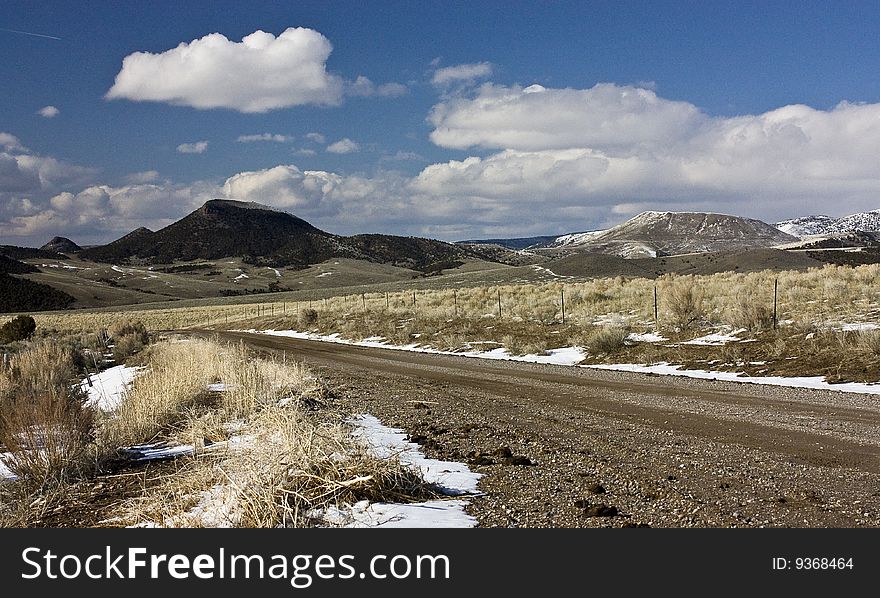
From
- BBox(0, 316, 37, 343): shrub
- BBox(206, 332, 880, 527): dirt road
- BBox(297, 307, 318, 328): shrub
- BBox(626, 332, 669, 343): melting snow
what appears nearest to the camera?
BBox(206, 332, 880, 527): dirt road

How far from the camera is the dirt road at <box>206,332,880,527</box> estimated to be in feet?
20.1

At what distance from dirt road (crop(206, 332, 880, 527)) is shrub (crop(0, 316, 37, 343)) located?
98.9 feet

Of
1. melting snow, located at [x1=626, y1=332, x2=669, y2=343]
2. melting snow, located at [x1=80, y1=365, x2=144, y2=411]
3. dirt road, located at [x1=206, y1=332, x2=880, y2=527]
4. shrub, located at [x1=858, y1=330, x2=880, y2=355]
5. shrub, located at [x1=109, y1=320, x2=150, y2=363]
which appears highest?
shrub, located at [x1=858, y1=330, x2=880, y2=355]

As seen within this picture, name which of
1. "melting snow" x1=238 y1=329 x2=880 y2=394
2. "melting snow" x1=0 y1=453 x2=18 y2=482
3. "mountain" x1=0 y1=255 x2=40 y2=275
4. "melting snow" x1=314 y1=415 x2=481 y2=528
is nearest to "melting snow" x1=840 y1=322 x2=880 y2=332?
"melting snow" x1=238 y1=329 x2=880 y2=394

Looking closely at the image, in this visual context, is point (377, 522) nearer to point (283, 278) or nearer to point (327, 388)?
point (327, 388)

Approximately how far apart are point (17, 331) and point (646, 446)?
40468 millimetres

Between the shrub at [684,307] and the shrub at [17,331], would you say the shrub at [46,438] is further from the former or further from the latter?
the shrub at [17,331]

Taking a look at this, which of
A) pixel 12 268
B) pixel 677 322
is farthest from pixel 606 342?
pixel 12 268

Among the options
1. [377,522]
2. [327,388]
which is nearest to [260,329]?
[327,388]

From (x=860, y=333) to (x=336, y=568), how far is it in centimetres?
1631

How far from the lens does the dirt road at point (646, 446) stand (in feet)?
20.1

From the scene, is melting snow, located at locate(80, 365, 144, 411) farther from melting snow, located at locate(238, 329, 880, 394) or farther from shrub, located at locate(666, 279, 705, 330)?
shrub, located at locate(666, 279, 705, 330)

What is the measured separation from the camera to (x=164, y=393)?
12.4m

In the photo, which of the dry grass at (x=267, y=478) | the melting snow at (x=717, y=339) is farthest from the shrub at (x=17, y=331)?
the melting snow at (x=717, y=339)
